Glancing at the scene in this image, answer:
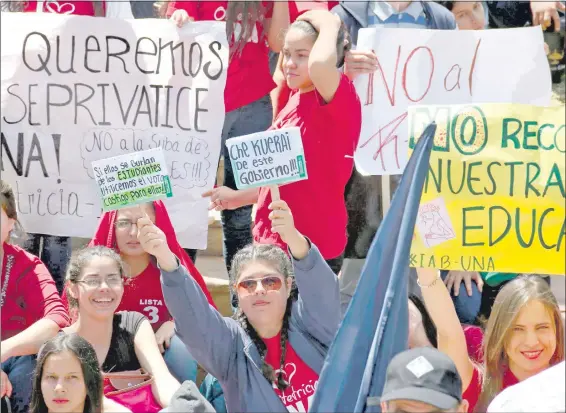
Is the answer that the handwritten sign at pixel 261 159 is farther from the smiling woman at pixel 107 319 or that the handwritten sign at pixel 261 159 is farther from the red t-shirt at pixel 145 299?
the red t-shirt at pixel 145 299

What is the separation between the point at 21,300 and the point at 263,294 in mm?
1062

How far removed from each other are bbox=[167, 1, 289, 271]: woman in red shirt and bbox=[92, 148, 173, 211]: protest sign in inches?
33.9

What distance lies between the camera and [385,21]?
6.47 m

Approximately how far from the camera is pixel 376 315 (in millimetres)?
4621

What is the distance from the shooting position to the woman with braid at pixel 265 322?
203 inches

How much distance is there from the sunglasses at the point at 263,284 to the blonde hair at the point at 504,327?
756mm

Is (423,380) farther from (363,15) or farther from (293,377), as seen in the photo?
(363,15)

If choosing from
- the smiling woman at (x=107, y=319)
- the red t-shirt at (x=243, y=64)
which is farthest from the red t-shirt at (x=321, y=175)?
the smiling woman at (x=107, y=319)

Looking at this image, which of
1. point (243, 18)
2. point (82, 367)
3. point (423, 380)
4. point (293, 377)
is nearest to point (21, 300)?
point (82, 367)

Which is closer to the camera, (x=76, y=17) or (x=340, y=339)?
(x=340, y=339)

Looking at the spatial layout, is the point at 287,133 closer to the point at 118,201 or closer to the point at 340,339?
the point at 118,201

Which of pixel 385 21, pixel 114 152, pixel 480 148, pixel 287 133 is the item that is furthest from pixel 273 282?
pixel 385 21

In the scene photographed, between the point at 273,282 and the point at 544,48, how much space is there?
174 centimetres

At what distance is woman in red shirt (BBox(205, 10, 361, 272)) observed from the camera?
5848 mm
